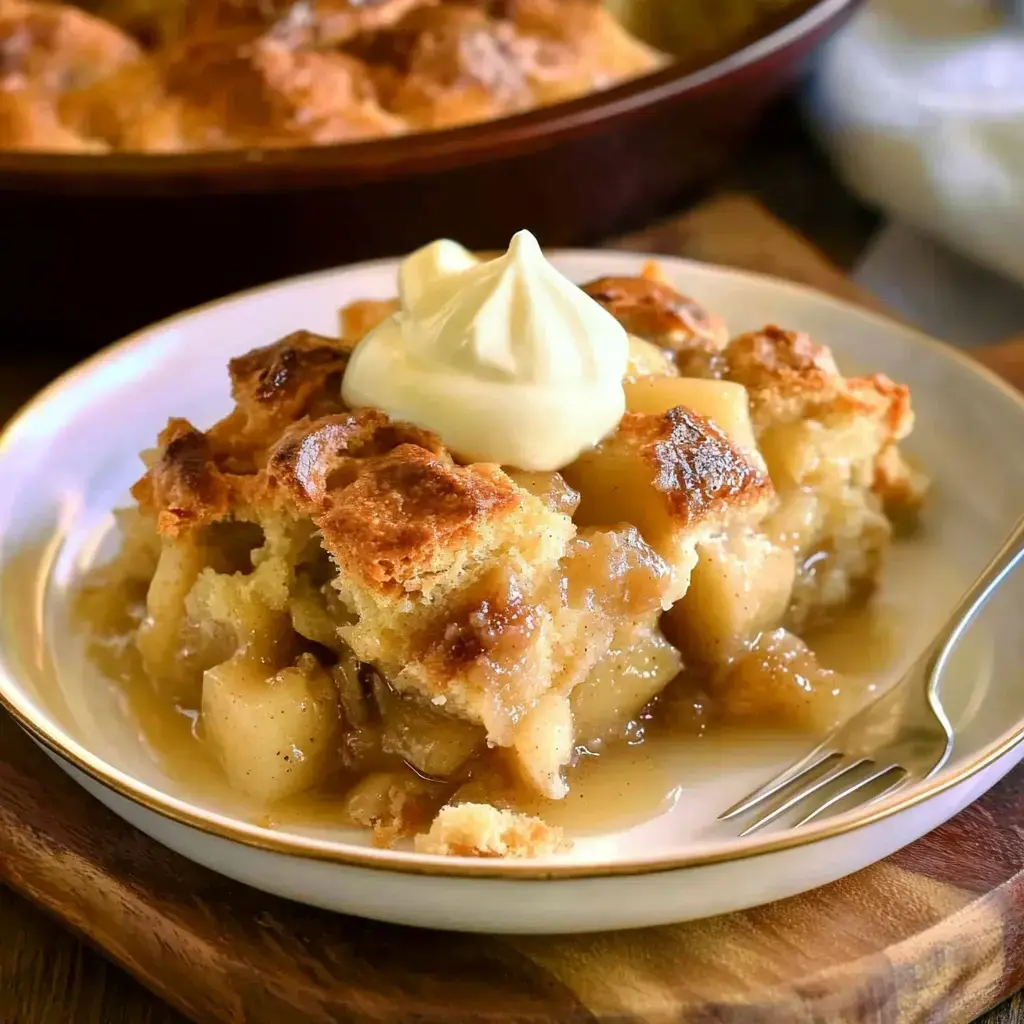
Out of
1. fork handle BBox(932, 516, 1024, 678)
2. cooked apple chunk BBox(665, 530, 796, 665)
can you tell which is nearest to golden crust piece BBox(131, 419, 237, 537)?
cooked apple chunk BBox(665, 530, 796, 665)

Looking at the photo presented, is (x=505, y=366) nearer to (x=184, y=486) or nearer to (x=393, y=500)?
(x=393, y=500)

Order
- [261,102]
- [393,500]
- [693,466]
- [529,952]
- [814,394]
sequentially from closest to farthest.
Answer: [529,952] → [393,500] → [693,466] → [814,394] → [261,102]

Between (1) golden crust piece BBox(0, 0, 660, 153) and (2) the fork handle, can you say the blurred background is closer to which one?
(1) golden crust piece BBox(0, 0, 660, 153)

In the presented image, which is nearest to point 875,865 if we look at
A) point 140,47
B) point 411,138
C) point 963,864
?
point 963,864

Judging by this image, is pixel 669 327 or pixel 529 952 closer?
pixel 529 952

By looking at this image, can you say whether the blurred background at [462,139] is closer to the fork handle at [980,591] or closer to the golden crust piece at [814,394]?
the golden crust piece at [814,394]

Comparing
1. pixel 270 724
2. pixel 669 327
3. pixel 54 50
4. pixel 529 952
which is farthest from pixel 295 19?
pixel 529 952

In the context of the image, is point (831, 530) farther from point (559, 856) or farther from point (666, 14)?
point (666, 14)
